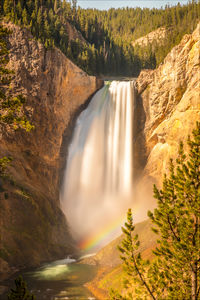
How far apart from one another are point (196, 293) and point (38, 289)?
43.0 ft

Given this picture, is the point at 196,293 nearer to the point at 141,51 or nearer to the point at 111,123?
the point at 111,123

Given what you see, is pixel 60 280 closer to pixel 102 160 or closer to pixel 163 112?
pixel 102 160

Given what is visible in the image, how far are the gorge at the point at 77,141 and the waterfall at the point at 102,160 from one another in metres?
0.18

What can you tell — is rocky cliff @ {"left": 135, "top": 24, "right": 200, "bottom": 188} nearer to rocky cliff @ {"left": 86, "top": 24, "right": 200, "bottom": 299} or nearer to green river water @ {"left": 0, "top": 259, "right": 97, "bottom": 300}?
rocky cliff @ {"left": 86, "top": 24, "right": 200, "bottom": 299}

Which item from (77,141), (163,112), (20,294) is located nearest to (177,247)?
(20,294)

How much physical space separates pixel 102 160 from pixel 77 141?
5.91 metres

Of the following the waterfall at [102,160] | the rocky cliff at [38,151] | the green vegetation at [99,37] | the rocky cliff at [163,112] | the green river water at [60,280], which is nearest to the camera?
the green river water at [60,280]

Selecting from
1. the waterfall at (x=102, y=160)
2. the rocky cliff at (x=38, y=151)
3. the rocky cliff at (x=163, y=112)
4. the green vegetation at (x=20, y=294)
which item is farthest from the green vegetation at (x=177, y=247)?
the waterfall at (x=102, y=160)

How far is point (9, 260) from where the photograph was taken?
22.8 metres

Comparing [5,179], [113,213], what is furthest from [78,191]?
[5,179]

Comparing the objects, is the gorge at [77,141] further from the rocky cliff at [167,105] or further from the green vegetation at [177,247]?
the green vegetation at [177,247]

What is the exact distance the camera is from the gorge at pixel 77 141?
27.7 metres

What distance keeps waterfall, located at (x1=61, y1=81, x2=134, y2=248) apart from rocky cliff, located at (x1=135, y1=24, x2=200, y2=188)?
8.76 feet

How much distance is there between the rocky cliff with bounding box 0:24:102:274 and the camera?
25.6 meters
